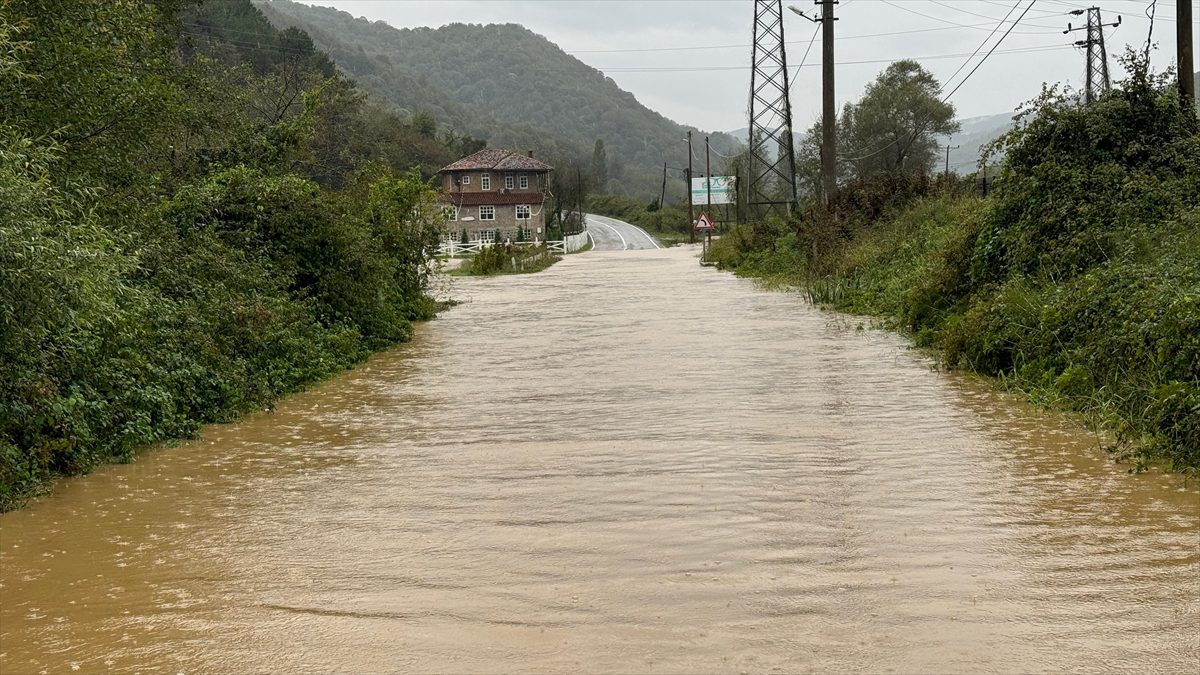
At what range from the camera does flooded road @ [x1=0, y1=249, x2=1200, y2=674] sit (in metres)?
6.09

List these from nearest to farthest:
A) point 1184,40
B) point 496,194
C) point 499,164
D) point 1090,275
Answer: point 1090,275 → point 1184,40 → point 499,164 → point 496,194

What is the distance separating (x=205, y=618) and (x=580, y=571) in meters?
2.11

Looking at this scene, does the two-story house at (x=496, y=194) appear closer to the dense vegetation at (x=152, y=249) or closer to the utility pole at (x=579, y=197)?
the utility pole at (x=579, y=197)

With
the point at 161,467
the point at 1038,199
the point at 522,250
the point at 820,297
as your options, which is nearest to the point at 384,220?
the point at 820,297

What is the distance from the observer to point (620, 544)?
7891 millimetres

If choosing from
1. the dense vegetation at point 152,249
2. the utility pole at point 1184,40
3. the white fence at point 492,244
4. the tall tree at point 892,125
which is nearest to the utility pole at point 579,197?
the white fence at point 492,244

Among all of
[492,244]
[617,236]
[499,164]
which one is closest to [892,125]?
[617,236]

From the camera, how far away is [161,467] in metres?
10.9

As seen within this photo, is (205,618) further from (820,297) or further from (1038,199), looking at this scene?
(820,297)

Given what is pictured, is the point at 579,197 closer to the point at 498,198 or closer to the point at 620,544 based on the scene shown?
the point at 498,198

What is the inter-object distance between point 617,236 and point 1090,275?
98038 millimetres

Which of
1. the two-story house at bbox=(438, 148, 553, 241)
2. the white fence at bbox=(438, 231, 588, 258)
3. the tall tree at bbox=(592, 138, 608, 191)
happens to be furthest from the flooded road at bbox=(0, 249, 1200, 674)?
the tall tree at bbox=(592, 138, 608, 191)

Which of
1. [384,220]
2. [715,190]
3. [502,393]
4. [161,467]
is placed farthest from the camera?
[715,190]

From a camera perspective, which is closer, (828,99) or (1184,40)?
(1184,40)
